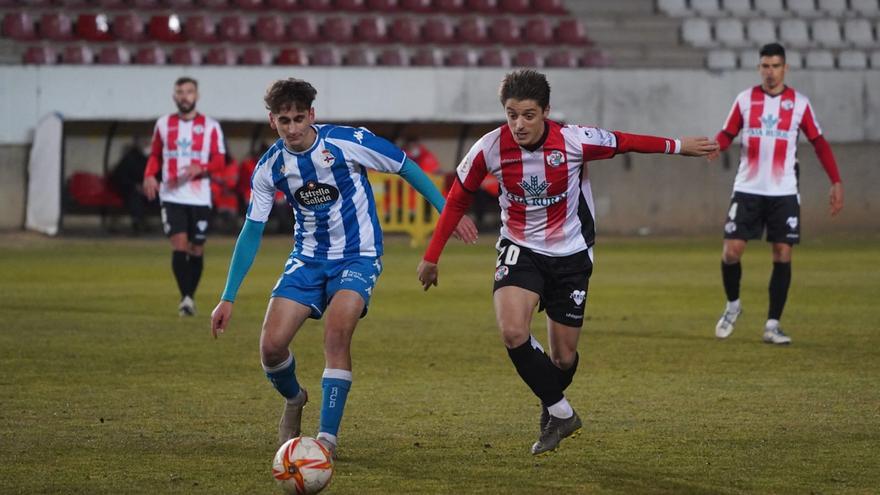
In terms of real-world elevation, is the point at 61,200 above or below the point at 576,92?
below

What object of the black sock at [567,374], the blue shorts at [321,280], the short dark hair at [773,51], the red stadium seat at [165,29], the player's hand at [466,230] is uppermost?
the red stadium seat at [165,29]

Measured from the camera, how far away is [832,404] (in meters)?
7.89

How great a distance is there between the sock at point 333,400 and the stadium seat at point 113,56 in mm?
19914

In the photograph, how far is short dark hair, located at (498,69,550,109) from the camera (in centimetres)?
631

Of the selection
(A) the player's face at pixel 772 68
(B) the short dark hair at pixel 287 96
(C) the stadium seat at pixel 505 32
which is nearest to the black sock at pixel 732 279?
(A) the player's face at pixel 772 68

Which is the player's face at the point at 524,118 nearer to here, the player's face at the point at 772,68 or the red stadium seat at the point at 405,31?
the player's face at the point at 772,68

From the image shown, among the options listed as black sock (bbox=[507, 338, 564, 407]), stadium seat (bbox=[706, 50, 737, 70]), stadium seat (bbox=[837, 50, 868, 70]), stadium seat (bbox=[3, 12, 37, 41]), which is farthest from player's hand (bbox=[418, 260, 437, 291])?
stadium seat (bbox=[837, 50, 868, 70])

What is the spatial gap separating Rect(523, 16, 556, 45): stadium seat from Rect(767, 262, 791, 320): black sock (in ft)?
58.8

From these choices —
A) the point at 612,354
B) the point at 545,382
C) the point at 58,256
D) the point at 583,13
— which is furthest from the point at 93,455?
the point at 583,13

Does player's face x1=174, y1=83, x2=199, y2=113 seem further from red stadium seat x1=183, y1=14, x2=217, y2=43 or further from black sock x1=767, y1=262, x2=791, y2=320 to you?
red stadium seat x1=183, y1=14, x2=217, y2=43

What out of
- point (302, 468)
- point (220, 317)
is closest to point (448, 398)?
point (220, 317)

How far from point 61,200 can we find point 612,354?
16123 mm

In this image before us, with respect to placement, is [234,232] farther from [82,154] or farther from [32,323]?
[32,323]

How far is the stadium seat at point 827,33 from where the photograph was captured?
1204 inches
